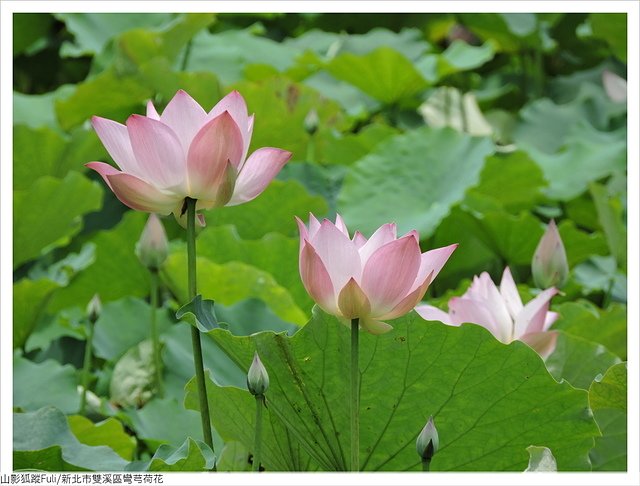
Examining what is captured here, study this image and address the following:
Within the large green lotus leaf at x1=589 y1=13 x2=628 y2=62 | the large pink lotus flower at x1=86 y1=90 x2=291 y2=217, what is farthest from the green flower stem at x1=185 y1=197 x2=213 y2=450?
the large green lotus leaf at x1=589 y1=13 x2=628 y2=62

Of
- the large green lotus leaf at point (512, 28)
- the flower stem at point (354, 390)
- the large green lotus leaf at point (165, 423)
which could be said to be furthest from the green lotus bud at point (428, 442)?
the large green lotus leaf at point (512, 28)

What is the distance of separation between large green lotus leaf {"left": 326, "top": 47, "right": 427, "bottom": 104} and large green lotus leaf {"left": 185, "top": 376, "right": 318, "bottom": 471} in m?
0.93

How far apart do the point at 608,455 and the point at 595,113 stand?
0.98 m

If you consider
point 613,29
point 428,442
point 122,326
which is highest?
point 613,29

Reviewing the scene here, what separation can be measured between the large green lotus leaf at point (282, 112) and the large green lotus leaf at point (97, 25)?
451 mm

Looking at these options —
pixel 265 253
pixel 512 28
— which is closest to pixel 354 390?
pixel 265 253

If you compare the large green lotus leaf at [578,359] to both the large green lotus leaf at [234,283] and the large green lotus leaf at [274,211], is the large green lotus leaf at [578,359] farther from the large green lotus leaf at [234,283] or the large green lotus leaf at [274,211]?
the large green lotus leaf at [274,211]

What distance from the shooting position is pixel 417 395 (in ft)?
2.25

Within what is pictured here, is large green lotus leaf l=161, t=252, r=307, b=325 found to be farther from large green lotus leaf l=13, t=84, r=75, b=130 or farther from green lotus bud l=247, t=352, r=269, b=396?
large green lotus leaf l=13, t=84, r=75, b=130

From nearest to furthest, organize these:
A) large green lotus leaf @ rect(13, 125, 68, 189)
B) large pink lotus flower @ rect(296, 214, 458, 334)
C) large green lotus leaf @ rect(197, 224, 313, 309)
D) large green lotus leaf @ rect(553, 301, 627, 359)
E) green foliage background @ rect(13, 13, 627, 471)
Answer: large pink lotus flower @ rect(296, 214, 458, 334), green foliage background @ rect(13, 13, 627, 471), large green lotus leaf @ rect(553, 301, 627, 359), large green lotus leaf @ rect(197, 224, 313, 309), large green lotus leaf @ rect(13, 125, 68, 189)

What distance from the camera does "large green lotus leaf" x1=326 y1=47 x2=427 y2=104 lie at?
1.57 meters

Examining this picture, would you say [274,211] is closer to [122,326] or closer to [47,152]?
[122,326]

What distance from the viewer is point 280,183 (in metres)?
1.22

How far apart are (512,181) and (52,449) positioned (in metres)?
0.83
